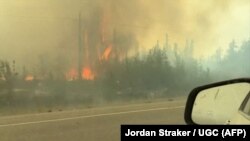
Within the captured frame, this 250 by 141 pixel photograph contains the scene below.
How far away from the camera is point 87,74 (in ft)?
62.8

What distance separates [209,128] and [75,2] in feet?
59.0

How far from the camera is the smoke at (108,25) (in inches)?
703

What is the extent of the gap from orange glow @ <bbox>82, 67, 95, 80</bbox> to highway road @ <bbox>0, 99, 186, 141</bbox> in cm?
560

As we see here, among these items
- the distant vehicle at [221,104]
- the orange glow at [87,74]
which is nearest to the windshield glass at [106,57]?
the orange glow at [87,74]

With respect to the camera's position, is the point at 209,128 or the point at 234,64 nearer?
the point at 209,128

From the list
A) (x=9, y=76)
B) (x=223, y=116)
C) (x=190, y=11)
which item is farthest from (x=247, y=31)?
(x=223, y=116)

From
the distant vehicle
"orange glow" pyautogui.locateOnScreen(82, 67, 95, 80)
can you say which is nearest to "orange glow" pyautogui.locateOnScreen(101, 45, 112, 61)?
"orange glow" pyautogui.locateOnScreen(82, 67, 95, 80)

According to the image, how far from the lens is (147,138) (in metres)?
2.36

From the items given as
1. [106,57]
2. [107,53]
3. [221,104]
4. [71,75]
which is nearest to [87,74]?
[71,75]

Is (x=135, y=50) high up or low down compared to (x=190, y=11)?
down

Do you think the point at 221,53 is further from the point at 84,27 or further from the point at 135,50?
the point at 84,27

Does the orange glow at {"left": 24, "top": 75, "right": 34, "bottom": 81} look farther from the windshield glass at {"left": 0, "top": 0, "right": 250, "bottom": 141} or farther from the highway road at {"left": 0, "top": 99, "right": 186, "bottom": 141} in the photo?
the highway road at {"left": 0, "top": 99, "right": 186, "bottom": 141}

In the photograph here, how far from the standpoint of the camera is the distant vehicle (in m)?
2.56

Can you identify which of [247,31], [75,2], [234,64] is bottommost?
[234,64]
